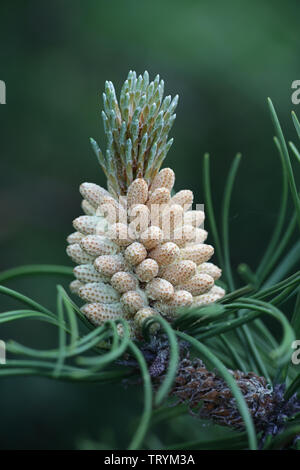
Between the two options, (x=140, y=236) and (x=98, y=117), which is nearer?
(x=140, y=236)

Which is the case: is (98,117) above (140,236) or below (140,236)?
above

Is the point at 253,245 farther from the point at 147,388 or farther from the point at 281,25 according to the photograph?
the point at 147,388

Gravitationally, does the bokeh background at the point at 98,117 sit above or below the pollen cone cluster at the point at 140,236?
above

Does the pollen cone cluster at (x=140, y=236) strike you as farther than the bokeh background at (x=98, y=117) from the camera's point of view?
No

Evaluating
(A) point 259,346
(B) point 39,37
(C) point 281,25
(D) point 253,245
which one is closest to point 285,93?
(C) point 281,25
